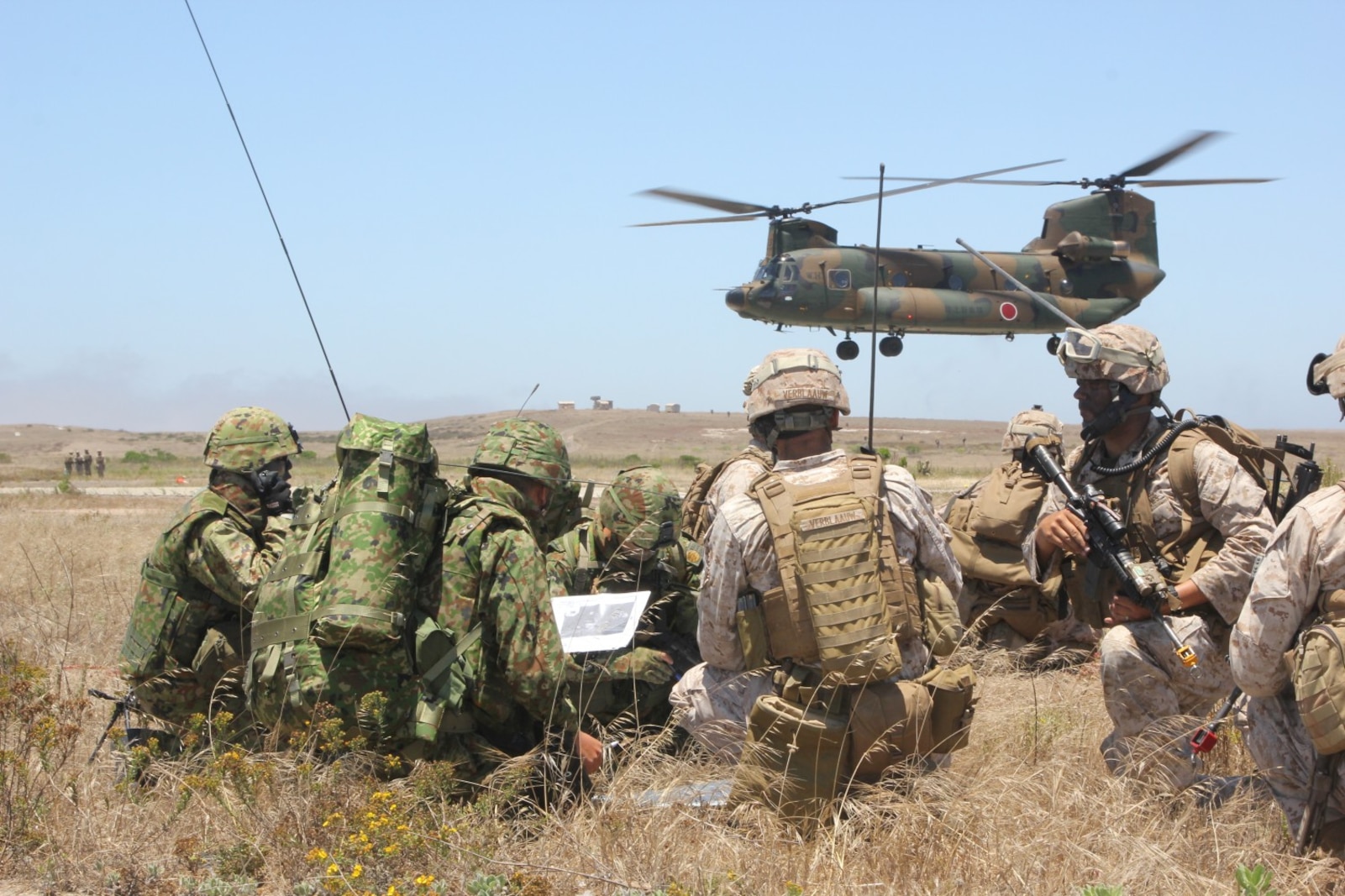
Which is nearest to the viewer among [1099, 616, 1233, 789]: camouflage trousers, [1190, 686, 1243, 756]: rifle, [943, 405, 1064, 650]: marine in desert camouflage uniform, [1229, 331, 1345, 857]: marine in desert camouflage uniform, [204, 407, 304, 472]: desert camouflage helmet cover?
[1229, 331, 1345, 857]: marine in desert camouflage uniform

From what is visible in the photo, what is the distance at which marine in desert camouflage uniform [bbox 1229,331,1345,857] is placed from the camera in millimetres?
3520

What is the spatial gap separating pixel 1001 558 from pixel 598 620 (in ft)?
12.9

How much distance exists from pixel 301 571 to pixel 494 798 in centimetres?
94

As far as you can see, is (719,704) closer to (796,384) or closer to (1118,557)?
(796,384)

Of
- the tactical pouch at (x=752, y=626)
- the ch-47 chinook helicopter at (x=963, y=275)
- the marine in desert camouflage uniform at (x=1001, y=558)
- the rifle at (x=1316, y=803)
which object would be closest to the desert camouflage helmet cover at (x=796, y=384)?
the tactical pouch at (x=752, y=626)

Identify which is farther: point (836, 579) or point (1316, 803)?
point (836, 579)

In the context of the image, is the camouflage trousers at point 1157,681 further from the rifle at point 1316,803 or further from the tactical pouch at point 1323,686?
the tactical pouch at point 1323,686

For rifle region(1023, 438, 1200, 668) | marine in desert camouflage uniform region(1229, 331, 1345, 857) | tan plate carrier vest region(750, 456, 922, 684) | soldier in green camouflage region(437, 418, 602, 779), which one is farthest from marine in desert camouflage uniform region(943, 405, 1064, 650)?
soldier in green camouflage region(437, 418, 602, 779)

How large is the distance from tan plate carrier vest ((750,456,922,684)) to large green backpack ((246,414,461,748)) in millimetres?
1068

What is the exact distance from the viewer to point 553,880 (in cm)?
358

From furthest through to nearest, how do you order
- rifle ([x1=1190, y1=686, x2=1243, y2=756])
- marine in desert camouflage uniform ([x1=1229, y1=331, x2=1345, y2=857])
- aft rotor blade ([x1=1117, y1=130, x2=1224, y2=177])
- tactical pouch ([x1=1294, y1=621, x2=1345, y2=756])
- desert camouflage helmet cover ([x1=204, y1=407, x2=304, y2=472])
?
aft rotor blade ([x1=1117, y1=130, x2=1224, y2=177]) < desert camouflage helmet cover ([x1=204, y1=407, x2=304, y2=472]) < rifle ([x1=1190, y1=686, x2=1243, y2=756]) < marine in desert camouflage uniform ([x1=1229, y1=331, x2=1345, y2=857]) < tactical pouch ([x1=1294, y1=621, x2=1345, y2=756])

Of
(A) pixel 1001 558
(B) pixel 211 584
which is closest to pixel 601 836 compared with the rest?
(B) pixel 211 584

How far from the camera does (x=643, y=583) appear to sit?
217 inches

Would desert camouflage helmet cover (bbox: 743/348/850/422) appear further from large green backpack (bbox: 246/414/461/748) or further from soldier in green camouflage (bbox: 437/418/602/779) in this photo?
large green backpack (bbox: 246/414/461/748)
